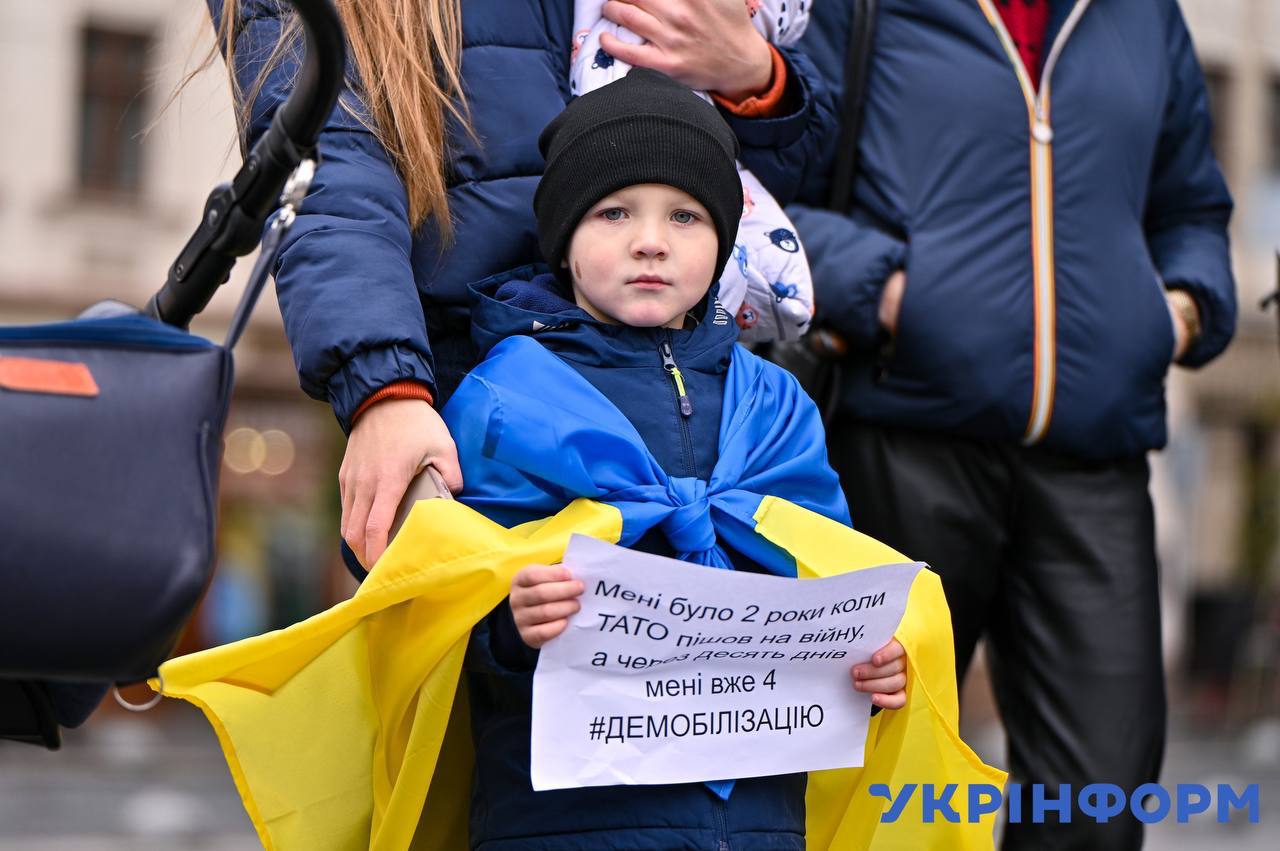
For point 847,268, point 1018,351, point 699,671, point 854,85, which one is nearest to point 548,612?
point 699,671

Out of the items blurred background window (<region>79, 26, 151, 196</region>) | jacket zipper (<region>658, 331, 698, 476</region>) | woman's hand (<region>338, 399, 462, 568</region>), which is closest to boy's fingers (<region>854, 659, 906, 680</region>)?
jacket zipper (<region>658, 331, 698, 476</region>)

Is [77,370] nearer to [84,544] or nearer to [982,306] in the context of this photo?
[84,544]

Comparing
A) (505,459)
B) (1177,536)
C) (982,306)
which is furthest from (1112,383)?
(1177,536)

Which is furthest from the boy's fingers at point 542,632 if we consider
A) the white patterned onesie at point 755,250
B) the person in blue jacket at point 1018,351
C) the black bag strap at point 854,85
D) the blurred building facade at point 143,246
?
the blurred building facade at point 143,246

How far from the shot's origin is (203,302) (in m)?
1.88

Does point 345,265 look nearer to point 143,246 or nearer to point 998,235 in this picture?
point 998,235

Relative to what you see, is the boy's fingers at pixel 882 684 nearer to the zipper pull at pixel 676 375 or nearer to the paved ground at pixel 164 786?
the zipper pull at pixel 676 375

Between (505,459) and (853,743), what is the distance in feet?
1.90

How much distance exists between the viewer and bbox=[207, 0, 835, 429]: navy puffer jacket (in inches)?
83.7

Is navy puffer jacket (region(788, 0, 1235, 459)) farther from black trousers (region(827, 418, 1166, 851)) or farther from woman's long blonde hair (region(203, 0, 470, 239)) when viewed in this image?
woman's long blonde hair (region(203, 0, 470, 239))

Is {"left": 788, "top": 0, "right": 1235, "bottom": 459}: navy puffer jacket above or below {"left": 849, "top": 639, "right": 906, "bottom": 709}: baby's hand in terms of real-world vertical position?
above

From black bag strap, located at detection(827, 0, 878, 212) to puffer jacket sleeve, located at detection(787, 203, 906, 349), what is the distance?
119mm

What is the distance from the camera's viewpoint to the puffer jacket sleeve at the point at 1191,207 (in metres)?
3.19

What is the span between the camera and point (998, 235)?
2875mm
